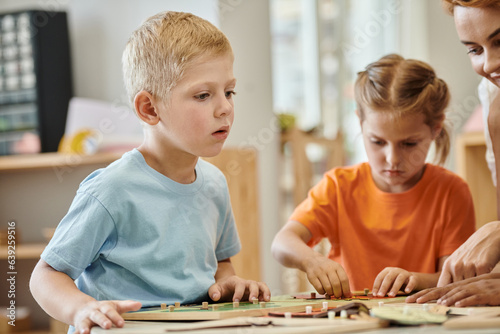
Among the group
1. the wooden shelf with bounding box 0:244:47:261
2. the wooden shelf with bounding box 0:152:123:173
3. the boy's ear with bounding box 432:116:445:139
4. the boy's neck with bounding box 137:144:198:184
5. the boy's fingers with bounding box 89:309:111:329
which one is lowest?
the boy's fingers with bounding box 89:309:111:329

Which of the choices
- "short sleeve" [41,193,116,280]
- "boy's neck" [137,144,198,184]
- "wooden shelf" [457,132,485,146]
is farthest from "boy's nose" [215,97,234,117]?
"wooden shelf" [457,132,485,146]

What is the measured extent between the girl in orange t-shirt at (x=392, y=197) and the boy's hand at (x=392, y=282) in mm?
274

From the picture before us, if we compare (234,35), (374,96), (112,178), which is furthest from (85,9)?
(112,178)

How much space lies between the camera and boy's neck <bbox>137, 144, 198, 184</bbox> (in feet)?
3.65

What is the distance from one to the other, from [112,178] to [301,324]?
0.44 m

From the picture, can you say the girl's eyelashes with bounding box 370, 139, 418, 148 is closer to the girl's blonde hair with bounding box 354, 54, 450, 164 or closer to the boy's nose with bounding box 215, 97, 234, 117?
the girl's blonde hair with bounding box 354, 54, 450, 164

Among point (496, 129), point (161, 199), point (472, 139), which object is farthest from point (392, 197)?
point (472, 139)

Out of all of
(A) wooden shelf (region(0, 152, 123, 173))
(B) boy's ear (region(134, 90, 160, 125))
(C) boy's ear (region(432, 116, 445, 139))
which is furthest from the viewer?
(A) wooden shelf (region(0, 152, 123, 173))

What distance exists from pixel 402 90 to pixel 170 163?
1.92 ft

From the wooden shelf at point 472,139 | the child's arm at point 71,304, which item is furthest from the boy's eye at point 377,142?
the wooden shelf at point 472,139

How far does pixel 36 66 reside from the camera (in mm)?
3201

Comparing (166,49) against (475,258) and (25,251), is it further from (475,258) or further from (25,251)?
(25,251)

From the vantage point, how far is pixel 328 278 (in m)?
1.09

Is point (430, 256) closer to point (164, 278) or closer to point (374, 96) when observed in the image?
point (374, 96)
